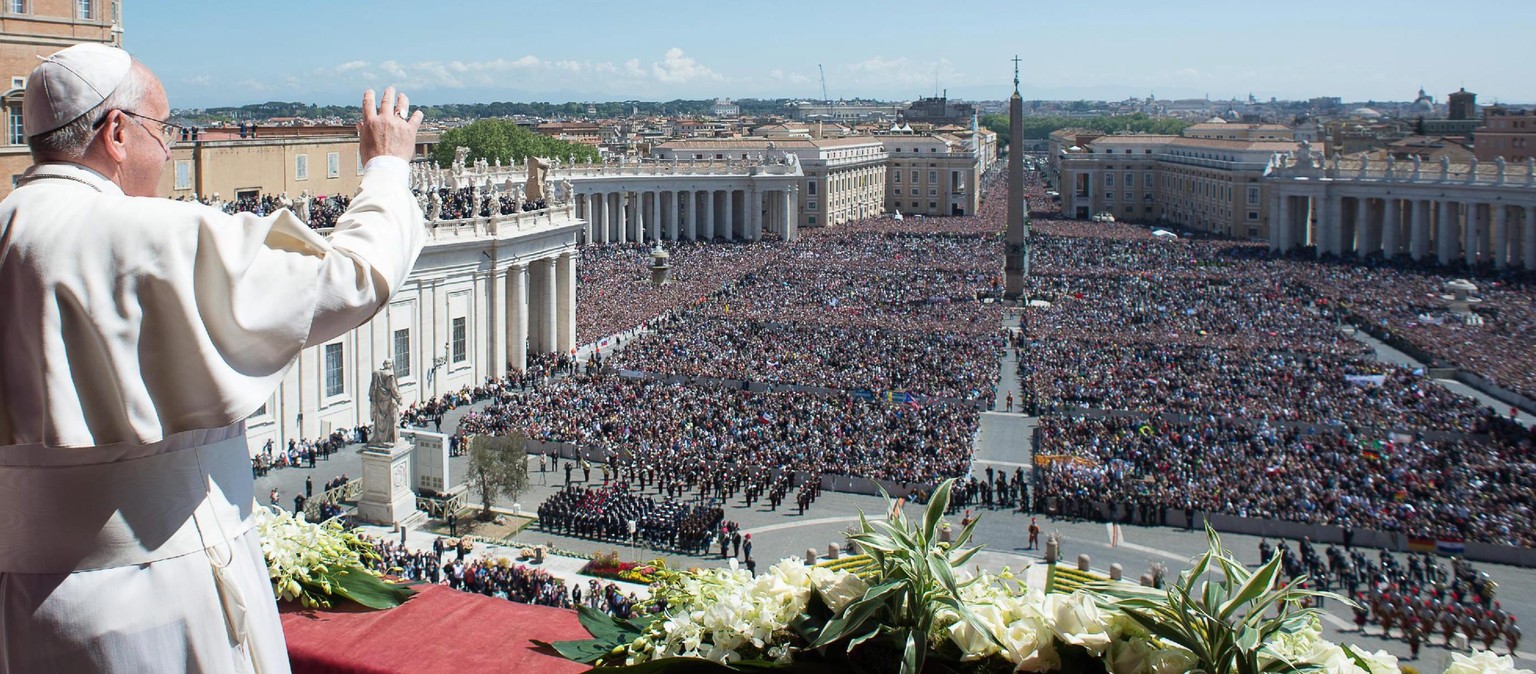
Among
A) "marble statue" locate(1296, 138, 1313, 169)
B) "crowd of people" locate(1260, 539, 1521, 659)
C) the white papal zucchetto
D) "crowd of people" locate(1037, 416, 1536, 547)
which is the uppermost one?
"marble statue" locate(1296, 138, 1313, 169)

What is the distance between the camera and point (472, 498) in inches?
1117

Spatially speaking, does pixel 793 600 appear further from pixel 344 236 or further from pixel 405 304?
pixel 405 304

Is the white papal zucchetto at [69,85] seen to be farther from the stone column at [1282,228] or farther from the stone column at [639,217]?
the stone column at [1282,228]

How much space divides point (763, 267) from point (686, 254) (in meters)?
8.43

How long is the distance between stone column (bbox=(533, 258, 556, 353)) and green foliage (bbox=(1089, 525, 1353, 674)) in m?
41.7

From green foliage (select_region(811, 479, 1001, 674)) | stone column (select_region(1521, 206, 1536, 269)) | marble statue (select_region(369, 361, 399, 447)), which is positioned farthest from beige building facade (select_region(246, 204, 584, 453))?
stone column (select_region(1521, 206, 1536, 269))

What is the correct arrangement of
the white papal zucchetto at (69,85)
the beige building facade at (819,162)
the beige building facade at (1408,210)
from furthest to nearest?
1. the beige building facade at (819,162)
2. the beige building facade at (1408,210)
3. the white papal zucchetto at (69,85)

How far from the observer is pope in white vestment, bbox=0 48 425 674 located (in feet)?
7.91

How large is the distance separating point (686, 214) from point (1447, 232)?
52325 mm

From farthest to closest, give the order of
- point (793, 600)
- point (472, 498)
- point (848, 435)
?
point (848, 435) → point (472, 498) → point (793, 600)

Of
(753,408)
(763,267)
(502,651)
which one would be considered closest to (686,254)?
(763,267)

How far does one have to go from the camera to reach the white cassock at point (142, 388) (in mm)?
2412

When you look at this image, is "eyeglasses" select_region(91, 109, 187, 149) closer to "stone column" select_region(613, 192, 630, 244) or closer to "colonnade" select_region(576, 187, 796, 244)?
"colonnade" select_region(576, 187, 796, 244)

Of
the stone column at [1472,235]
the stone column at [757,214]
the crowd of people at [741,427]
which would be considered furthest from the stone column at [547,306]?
the stone column at [1472,235]
